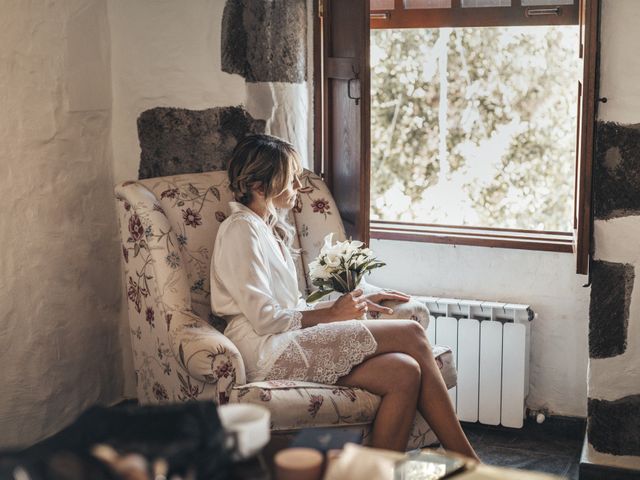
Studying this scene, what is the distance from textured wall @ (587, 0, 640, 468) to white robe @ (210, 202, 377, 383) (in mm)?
Result: 876

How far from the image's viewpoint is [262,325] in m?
2.73

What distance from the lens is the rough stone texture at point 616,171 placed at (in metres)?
2.91

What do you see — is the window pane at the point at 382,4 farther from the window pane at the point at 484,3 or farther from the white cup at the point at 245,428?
the white cup at the point at 245,428

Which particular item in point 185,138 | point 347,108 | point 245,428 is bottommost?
point 245,428

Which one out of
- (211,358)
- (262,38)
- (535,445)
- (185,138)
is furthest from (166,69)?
(535,445)

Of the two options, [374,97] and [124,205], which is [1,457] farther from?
[374,97]

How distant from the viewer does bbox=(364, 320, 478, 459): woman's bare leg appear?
8.87ft

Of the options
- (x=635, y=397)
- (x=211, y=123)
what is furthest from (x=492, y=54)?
(x=635, y=397)

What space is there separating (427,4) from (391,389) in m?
1.73

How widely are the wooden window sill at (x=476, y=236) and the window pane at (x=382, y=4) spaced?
0.91m

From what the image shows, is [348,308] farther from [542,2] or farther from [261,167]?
[542,2]

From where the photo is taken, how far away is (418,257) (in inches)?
149

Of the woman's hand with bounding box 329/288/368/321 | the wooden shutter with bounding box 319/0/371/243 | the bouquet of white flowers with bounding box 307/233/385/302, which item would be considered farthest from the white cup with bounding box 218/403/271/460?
the wooden shutter with bounding box 319/0/371/243

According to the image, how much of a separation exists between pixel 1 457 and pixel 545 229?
2.78 m
